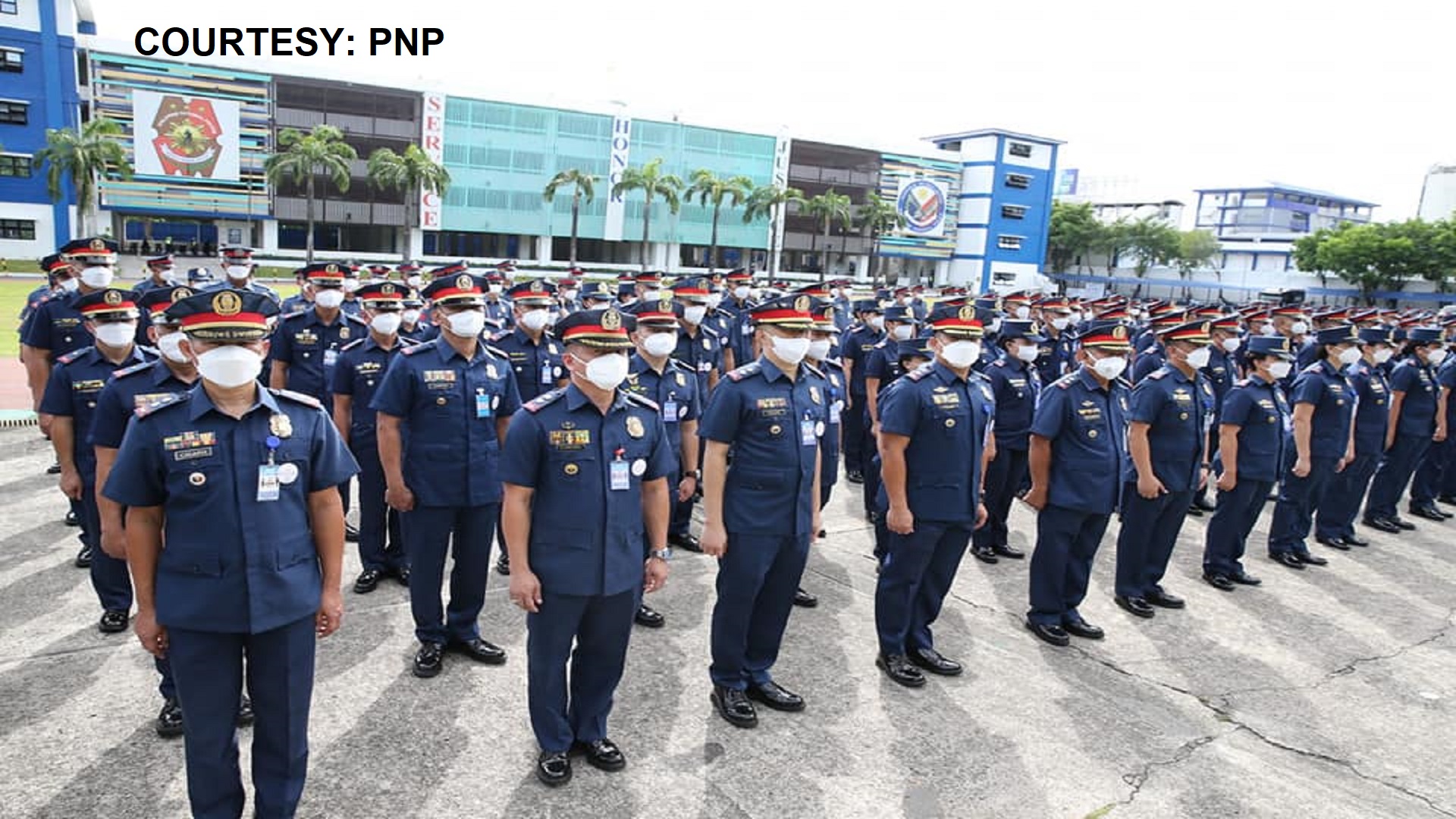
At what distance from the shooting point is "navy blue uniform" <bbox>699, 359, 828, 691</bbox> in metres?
4.29

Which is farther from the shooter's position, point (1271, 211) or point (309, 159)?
point (1271, 211)

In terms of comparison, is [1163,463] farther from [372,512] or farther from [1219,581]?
[372,512]

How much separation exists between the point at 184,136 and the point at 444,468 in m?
46.9

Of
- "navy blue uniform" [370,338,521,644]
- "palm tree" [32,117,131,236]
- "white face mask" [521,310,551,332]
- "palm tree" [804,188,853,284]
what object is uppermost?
"palm tree" [804,188,853,284]

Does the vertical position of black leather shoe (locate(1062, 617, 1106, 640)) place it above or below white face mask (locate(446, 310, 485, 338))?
below

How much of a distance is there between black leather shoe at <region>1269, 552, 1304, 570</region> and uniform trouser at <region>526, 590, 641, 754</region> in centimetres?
677

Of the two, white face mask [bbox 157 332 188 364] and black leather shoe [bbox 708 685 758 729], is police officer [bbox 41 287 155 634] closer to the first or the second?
white face mask [bbox 157 332 188 364]

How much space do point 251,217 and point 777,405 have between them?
1916 inches

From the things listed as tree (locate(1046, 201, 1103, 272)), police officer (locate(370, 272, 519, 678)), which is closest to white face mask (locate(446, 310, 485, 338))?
police officer (locate(370, 272, 519, 678))

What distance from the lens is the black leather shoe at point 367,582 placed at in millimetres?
5707

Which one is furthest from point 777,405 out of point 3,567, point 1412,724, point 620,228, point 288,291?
point 620,228

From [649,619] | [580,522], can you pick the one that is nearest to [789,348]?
[580,522]

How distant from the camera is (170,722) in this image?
385 cm

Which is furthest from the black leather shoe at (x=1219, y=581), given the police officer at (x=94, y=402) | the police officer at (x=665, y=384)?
the police officer at (x=94, y=402)
